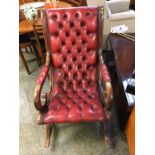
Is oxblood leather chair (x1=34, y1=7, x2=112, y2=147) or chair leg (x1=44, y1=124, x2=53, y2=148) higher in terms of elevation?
oxblood leather chair (x1=34, y1=7, x2=112, y2=147)

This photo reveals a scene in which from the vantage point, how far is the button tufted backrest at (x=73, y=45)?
1.79 metres

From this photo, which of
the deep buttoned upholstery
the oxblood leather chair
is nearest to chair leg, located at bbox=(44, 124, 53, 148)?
the oxblood leather chair

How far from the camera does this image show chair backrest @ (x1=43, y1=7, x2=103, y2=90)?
1.79 meters

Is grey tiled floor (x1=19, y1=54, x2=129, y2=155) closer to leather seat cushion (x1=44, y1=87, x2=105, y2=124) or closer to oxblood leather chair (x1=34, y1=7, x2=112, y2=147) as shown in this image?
oxblood leather chair (x1=34, y1=7, x2=112, y2=147)

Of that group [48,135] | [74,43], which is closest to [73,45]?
[74,43]

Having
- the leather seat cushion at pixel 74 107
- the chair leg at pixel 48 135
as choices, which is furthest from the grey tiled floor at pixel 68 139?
the leather seat cushion at pixel 74 107

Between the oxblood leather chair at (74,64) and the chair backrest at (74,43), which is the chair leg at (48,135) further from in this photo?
the chair backrest at (74,43)

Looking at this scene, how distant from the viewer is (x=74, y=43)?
6.14ft

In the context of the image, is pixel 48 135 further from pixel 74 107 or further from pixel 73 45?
pixel 73 45

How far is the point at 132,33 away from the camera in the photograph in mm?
2496
